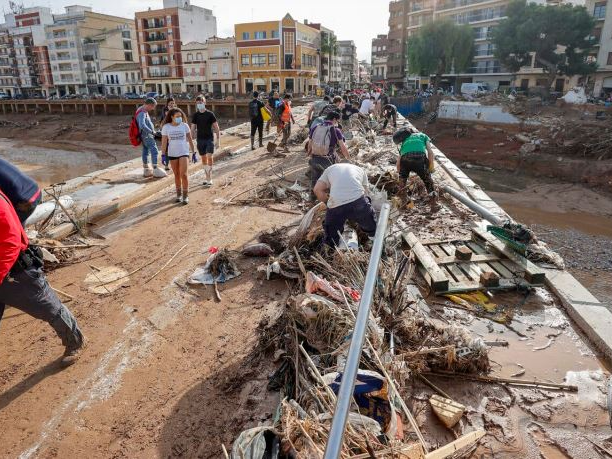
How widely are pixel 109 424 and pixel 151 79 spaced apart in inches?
2504

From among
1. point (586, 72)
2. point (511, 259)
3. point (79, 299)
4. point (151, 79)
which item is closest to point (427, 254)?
point (511, 259)

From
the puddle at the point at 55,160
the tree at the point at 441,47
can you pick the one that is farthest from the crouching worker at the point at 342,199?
the tree at the point at 441,47

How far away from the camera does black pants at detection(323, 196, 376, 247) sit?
4520 mm

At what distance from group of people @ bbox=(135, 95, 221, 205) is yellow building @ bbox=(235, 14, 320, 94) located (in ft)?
143

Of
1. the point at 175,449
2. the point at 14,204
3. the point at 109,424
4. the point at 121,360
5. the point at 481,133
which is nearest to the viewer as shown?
the point at 175,449

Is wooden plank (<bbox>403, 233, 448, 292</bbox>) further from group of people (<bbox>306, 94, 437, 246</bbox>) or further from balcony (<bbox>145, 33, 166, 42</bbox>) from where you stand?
balcony (<bbox>145, 33, 166, 42</bbox>)

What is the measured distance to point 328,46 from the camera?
60.5m

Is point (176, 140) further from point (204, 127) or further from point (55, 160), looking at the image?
point (55, 160)

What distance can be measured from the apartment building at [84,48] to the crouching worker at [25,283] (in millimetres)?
71393

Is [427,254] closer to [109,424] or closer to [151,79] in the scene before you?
[109,424]

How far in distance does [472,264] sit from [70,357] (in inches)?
173

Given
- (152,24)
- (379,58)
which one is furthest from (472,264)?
(379,58)

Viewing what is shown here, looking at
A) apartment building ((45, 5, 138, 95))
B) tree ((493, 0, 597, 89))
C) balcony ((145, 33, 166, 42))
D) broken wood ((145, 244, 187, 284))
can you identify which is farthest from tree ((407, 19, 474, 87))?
broken wood ((145, 244, 187, 284))

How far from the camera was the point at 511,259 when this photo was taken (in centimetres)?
487
